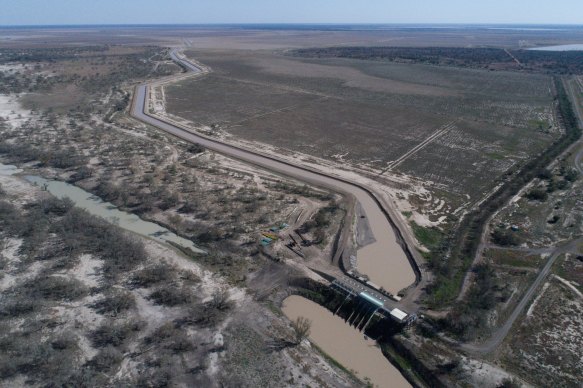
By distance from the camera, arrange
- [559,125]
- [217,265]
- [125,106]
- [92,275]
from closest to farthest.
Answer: [92,275]
[217,265]
[559,125]
[125,106]

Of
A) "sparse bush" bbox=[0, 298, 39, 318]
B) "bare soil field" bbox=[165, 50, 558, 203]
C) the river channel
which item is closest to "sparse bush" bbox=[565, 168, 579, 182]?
"bare soil field" bbox=[165, 50, 558, 203]

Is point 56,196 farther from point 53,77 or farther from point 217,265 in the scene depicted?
point 53,77

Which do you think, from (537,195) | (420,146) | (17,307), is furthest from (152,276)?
(420,146)

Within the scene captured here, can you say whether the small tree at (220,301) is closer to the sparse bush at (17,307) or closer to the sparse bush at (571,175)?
the sparse bush at (17,307)

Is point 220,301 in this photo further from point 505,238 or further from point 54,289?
point 505,238

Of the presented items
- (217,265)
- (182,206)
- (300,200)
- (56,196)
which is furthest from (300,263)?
(56,196)

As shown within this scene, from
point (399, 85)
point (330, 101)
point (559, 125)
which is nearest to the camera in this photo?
point (559, 125)

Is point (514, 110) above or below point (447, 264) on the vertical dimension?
above

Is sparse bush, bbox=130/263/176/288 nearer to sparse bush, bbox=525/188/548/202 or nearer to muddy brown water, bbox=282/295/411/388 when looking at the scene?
muddy brown water, bbox=282/295/411/388
